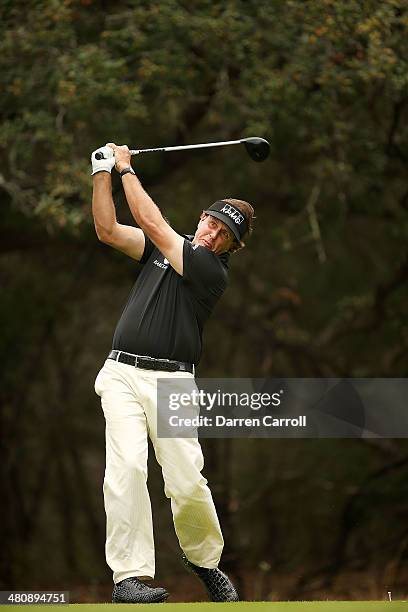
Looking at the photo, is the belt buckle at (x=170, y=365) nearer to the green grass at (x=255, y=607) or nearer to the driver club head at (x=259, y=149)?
the green grass at (x=255, y=607)

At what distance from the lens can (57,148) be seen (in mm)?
9461

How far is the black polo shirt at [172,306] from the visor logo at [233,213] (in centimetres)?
23

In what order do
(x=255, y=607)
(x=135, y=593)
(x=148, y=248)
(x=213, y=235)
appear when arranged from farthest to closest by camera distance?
(x=148, y=248) → (x=213, y=235) → (x=135, y=593) → (x=255, y=607)

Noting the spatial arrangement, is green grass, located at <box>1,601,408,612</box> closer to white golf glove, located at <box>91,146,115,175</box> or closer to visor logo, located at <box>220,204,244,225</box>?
visor logo, located at <box>220,204,244,225</box>

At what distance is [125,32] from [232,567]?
5695 millimetres

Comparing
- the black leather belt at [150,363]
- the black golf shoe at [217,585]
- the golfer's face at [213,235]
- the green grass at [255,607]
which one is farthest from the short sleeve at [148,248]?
the green grass at [255,607]

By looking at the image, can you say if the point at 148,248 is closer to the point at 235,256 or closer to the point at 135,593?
the point at 135,593

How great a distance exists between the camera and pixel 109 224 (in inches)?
245

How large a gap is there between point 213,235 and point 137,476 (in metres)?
1.30

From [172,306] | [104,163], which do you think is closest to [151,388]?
[172,306]

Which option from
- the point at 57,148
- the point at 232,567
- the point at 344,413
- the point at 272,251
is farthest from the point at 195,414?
the point at 272,251

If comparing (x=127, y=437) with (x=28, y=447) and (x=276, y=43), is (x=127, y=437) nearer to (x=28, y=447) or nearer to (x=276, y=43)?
(x=276, y=43)

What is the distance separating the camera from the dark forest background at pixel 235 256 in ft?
30.8

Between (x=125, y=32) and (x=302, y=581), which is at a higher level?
(x=125, y=32)
